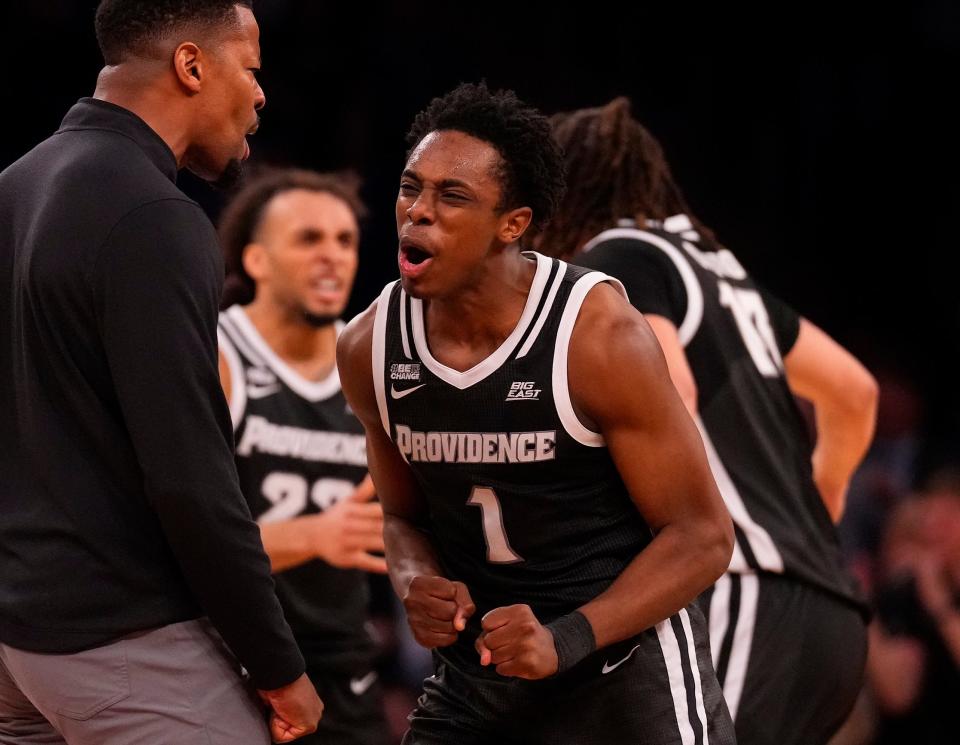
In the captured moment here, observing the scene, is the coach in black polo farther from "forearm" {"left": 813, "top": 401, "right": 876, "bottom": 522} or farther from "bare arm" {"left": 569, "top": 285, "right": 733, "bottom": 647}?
"forearm" {"left": 813, "top": 401, "right": 876, "bottom": 522}

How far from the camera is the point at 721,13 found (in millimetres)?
7211

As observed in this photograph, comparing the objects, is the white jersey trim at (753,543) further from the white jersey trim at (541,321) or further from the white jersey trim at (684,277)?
the white jersey trim at (541,321)

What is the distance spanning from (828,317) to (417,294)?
185 inches

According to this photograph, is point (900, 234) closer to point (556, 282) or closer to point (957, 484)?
point (957, 484)

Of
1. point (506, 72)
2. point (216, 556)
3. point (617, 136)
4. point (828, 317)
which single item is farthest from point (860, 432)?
point (506, 72)

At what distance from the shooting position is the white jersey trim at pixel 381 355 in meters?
2.48

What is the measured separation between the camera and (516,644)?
212 centimetres

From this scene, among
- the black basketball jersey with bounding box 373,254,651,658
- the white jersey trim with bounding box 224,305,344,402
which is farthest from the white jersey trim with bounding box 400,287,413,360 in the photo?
the white jersey trim with bounding box 224,305,344,402

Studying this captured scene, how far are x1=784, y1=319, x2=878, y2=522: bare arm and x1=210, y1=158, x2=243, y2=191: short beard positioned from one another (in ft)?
5.46

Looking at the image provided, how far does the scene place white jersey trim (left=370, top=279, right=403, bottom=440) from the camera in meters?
2.48

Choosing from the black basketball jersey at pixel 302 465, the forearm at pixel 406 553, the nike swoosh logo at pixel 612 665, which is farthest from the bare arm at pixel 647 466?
the black basketball jersey at pixel 302 465

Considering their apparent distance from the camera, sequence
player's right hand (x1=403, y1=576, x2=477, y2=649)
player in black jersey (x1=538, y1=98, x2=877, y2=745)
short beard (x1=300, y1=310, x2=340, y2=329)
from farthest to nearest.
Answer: short beard (x1=300, y1=310, x2=340, y2=329)
player in black jersey (x1=538, y1=98, x2=877, y2=745)
player's right hand (x1=403, y1=576, x2=477, y2=649)

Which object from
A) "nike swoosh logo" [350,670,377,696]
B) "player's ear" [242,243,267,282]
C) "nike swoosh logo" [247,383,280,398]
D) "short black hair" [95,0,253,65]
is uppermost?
"short black hair" [95,0,253,65]

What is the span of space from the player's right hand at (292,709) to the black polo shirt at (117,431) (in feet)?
0.15
